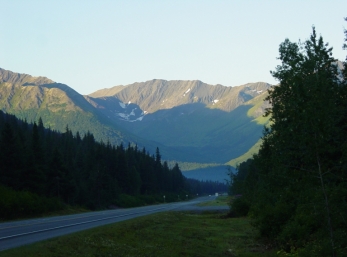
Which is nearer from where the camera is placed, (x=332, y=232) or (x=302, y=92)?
(x=332, y=232)

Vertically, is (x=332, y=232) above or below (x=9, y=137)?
below

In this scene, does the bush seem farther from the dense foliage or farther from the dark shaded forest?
the dark shaded forest

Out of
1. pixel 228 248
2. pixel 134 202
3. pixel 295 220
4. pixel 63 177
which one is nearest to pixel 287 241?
pixel 295 220

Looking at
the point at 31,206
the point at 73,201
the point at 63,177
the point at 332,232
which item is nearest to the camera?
the point at 332,232

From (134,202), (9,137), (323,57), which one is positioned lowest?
(134,202)

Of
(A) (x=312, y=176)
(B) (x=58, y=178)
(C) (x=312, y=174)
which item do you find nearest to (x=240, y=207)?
(B) (x=58, y=178)

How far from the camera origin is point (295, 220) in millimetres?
22938

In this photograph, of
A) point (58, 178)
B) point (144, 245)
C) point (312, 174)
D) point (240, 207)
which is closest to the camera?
point (312, 174)

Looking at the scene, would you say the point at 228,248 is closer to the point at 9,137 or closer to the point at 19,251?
the point at 19,251

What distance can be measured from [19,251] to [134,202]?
3399 inches

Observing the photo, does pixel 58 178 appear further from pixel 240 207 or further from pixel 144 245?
pixel 144 245

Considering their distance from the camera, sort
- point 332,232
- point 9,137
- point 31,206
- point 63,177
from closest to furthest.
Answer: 1. point 332,232
2. point 31,206
3. point 9,137
4. point 63,177

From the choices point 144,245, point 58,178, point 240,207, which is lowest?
point 240,207

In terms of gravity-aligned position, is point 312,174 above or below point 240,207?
above
